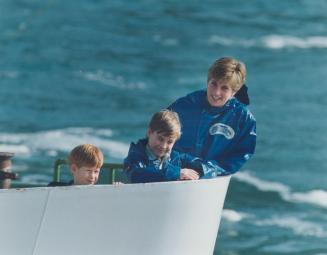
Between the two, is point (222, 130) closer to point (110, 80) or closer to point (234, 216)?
point (234, 216)

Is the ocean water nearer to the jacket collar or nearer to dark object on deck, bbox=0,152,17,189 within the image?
dark object on deck, bbox=0,152,17,189

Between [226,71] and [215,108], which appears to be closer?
[226,71]

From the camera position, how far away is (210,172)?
434cm

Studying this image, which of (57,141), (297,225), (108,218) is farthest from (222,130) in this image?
(57,141)

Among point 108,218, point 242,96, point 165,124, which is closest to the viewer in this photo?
point 108,218

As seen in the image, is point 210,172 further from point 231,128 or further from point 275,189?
point 275,189

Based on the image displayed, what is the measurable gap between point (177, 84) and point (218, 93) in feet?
41.8

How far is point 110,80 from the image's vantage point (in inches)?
687

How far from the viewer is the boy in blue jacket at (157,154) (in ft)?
13.1

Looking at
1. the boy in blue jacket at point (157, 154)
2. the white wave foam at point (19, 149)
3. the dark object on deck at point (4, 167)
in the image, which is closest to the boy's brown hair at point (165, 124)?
the boy in blue jacket at point (157, 154)

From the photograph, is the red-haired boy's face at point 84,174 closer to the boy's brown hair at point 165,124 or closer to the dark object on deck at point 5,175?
the boy's brown hair at point 165,124

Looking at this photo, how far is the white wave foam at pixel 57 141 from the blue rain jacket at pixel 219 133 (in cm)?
1112

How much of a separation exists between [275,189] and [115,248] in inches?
466

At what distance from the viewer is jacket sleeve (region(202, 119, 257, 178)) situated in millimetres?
4413
